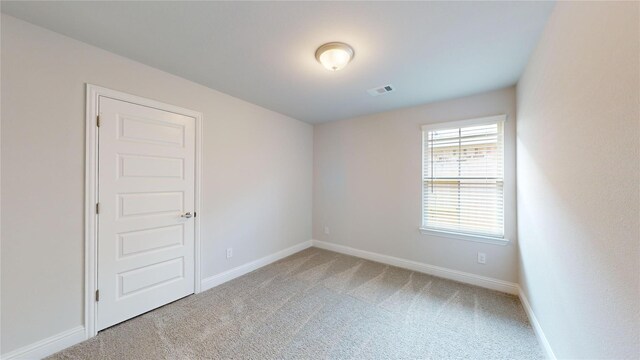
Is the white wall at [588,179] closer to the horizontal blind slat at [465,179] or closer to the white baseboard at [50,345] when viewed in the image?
the horizontal blind slat at [465,179]

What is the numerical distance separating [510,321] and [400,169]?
2021mm

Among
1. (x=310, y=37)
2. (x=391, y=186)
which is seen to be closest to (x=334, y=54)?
(x=310, y=37)

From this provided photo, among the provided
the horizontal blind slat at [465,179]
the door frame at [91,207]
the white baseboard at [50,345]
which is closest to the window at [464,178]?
the horizontal blind slat at [465,179]

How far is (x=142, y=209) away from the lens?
7.13 feet

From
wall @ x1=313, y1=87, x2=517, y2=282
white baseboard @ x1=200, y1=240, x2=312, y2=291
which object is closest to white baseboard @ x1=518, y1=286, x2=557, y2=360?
wall @ x1=313, y1=87, x2=517, y2=282

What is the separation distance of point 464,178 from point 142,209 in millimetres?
3647

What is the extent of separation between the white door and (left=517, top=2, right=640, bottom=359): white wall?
123 inches

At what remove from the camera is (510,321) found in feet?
6.84

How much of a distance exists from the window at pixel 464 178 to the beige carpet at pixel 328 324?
30.3 inches

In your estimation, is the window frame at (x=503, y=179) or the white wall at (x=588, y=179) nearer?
the white wall at (x=588, y=179)

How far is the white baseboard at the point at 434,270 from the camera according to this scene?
2.63 meters

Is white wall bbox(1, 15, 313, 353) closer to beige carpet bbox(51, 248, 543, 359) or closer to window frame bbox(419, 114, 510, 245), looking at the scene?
beige carpet bbox(51, 248, 543, 359)

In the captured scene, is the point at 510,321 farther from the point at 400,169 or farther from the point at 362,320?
the point at 400,169

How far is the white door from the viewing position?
197 cm
